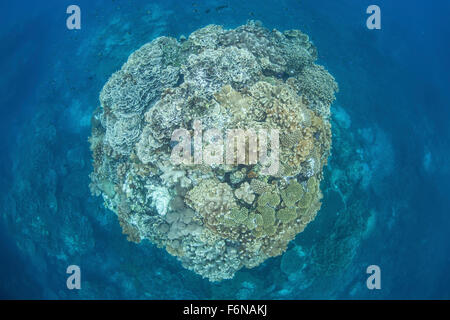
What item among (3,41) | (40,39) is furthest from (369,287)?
(3,41)

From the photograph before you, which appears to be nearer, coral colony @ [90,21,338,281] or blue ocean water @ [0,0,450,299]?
coral colony @ [90,21,338,281]

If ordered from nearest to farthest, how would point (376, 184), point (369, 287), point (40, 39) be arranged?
point (376, 184), point (369, 287), point (40, 39)

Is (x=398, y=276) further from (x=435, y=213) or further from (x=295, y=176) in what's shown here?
(x=295, y=176)

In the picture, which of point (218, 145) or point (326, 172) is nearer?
point (218, 145)
